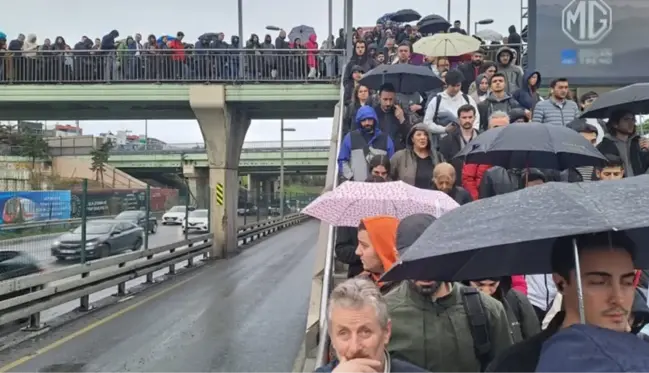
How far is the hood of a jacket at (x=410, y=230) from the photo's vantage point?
3121 millimetres

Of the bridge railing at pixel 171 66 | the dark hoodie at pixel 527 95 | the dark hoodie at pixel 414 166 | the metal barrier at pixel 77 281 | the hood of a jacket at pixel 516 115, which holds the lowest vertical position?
the metal barrier at pixel 77 281

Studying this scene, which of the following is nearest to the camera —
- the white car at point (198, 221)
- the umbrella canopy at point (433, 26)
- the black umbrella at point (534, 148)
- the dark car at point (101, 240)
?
the black umbrella at point (534, 148)

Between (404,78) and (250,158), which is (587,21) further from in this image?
(250,158)

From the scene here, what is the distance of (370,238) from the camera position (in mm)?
3814

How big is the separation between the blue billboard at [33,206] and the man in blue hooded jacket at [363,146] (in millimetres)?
5398

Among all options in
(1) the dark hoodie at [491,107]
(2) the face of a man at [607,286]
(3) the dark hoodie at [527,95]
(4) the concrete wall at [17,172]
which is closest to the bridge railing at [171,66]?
(4) the concrete wall at [17,172]

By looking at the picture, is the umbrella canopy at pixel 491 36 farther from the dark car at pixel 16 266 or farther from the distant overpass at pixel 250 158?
the distant overpass at pixel 250 158

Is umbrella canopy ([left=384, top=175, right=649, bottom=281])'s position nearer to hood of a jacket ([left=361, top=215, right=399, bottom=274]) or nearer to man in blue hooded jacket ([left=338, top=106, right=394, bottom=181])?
hood of a jacket ([left=361, top=215, right=399, bottom=274])

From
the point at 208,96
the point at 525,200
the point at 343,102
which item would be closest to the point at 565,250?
the point at 525,200

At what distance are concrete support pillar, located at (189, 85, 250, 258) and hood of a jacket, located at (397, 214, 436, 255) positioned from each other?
19.9 metres

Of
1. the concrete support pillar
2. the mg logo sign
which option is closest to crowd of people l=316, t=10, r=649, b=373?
the mg logo sign

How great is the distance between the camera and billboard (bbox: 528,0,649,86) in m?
16.1

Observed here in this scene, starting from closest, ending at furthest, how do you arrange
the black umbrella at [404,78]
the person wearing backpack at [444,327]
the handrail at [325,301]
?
1. the person wearing backpack at [444,327]
2. the handrail at [325,301]
3. the black umbrella at [404,78]

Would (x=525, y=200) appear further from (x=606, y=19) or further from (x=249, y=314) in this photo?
(x=606, y=19)
